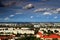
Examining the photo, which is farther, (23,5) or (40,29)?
(40,29)

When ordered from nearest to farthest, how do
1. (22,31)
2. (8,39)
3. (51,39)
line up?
(8,39), (51,39), (22,31)

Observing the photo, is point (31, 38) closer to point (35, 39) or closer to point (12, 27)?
point (35, 39)

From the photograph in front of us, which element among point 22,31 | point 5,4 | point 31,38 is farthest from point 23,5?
point 22,31

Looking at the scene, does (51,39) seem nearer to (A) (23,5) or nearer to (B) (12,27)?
(A) (23,5)

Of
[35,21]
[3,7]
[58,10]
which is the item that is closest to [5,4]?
[3,7]

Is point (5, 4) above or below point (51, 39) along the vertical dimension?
above

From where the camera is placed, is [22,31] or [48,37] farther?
[22,31]

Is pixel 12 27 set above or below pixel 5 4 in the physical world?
below

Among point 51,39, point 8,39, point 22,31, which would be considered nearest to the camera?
point 8,39

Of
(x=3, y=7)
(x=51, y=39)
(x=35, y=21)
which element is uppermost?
(x=3, y=7)
